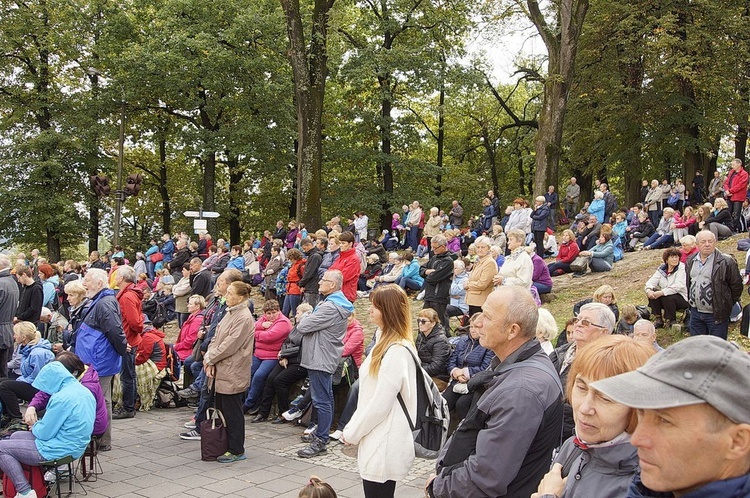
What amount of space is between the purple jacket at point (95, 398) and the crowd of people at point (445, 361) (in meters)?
0.02

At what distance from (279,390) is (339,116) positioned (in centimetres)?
2308

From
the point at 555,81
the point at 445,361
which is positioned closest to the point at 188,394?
the point at 445,361

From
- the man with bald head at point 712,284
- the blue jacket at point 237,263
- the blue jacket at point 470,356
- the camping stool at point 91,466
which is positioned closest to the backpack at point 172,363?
the camping stool at point 91,466

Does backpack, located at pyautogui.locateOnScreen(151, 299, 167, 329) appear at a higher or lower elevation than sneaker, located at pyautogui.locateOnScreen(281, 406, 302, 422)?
higher

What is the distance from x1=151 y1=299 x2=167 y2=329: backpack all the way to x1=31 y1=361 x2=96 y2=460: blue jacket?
889cm

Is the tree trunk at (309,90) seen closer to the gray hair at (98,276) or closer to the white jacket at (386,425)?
the gray hair at (98,276)

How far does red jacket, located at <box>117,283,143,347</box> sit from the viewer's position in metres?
9.21

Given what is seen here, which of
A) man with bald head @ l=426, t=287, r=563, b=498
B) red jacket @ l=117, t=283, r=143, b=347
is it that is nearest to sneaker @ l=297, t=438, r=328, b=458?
red jacket @ l=117, t=283, r=143, b=347

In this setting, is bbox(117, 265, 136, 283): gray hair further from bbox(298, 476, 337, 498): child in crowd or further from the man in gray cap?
the man in gray cap

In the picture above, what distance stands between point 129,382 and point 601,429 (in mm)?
8458

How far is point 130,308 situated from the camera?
927 cm

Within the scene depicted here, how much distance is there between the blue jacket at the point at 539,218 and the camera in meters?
16.3

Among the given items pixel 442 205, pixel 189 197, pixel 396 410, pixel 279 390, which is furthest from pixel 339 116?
pixel 396 410

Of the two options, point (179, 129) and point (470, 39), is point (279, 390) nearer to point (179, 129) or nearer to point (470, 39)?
point (470, 39)
